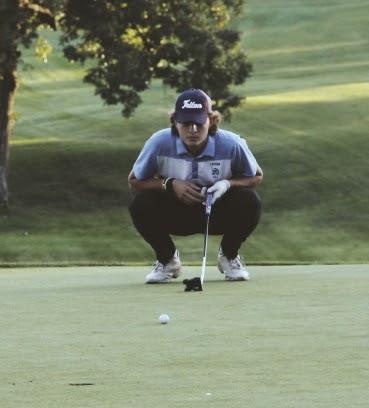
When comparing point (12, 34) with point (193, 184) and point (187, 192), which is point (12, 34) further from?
point (187, 192)

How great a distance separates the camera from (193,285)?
887cm

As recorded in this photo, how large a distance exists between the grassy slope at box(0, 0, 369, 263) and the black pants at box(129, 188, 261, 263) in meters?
15.1

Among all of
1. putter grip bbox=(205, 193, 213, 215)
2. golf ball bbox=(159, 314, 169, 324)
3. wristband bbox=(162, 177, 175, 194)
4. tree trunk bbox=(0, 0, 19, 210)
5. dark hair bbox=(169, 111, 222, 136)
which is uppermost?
dark hair bbox=(169, 111, 222, 136)

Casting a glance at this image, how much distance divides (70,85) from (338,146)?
2148 cm

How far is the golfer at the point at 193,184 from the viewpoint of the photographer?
31.0 ft

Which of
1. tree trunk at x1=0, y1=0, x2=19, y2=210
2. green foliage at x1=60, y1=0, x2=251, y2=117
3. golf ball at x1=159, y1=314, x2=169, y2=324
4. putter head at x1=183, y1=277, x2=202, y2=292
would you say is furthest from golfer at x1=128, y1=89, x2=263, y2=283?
green foliage at x1=60, y1=0, x2=251, y2=117

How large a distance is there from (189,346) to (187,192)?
12.4 ft

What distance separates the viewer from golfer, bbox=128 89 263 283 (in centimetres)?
944

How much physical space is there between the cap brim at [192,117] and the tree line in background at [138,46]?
22.5 m

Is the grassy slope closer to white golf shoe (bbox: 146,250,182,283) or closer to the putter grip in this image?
white golf shoe (bbox: 146,250,182,283)

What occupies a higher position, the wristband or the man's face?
the man's face

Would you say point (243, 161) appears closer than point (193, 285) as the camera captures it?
No

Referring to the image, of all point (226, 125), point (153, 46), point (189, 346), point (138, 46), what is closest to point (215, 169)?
point (189, 346)

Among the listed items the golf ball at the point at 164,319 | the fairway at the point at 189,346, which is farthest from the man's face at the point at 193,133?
the golf ball at the point at 164,319
